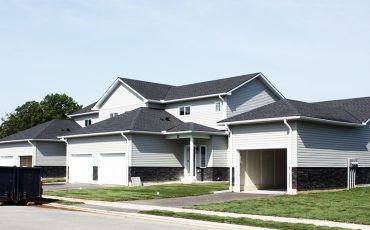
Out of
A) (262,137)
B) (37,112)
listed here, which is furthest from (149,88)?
(37,112)

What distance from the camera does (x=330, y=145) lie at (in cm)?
2669

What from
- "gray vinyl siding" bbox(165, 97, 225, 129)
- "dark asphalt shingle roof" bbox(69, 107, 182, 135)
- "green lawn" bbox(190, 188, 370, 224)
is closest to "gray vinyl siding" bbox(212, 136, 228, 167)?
"gray vinyl siding" bbox(165, 97, 225, 129)

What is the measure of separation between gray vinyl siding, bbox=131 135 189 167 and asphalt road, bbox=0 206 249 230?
15673mm

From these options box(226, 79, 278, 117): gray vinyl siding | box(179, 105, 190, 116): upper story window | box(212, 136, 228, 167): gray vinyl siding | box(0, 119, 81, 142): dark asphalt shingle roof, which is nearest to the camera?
box(212, 136, 228, 167): gray vinyl siding

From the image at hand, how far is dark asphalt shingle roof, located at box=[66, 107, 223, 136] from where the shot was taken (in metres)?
33.8

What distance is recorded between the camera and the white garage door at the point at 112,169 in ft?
109

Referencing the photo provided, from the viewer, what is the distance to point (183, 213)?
16.8 m

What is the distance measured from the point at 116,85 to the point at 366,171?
21.4 metres

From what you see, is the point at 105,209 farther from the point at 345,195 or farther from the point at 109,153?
the point at 109,153

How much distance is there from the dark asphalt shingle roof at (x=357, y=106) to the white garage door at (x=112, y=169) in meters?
14.6

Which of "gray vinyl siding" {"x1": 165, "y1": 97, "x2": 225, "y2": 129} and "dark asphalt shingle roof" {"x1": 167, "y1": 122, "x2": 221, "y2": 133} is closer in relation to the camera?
"dark asphalt shingle roof" {"x1": 167, "y1": 122, "x2": 221, "y2": 133}

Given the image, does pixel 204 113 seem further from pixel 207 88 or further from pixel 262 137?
pixel 262 137

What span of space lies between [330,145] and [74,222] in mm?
16316

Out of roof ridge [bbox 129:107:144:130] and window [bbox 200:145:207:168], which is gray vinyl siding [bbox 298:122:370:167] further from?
roof ridge [bbox 129:107:144:130]
